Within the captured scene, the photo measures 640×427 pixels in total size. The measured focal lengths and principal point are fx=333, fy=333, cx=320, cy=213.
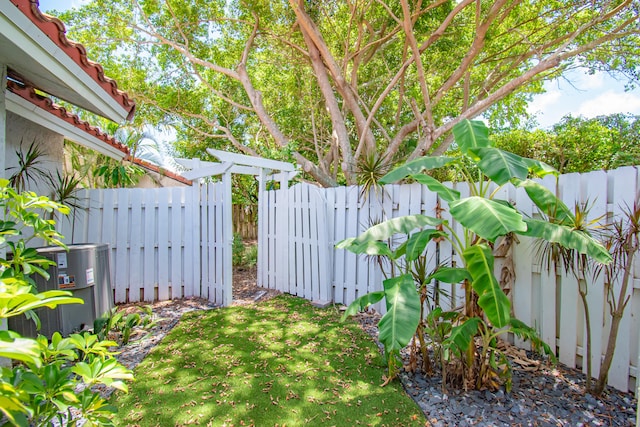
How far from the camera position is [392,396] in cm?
312

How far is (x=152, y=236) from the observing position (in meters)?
6.32

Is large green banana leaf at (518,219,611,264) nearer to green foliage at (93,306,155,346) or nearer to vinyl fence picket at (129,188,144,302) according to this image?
green foliage at (93,306,155,346)

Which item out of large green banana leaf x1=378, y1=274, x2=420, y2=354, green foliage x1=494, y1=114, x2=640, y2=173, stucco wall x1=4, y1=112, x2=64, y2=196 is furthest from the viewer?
green foliage x1=494, y1=114, x2=640, y2=173

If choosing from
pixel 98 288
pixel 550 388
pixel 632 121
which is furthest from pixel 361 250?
pixel 632 121

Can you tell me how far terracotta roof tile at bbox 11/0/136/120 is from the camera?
2.60 metres

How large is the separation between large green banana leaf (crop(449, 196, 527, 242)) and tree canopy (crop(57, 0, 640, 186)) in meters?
4.73

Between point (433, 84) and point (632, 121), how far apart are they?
25.7 feet

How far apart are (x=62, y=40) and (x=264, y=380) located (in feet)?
12.1

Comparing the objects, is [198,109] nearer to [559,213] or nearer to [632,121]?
[559,213]

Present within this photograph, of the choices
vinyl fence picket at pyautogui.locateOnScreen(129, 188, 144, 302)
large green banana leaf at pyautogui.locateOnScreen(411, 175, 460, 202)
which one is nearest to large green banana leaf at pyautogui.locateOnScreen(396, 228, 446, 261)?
large green banana leaf at pyautogui.locateOnScreen(411, 175, 460, 202)

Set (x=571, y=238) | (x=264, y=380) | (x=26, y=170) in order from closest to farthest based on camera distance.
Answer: (x=571, y=238)
(x=264, y=380)
(x=26, y=170)

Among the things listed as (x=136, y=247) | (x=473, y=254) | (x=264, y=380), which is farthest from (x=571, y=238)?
(x=136, y=247)

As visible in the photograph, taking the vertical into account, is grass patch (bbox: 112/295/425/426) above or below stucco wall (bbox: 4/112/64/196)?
below

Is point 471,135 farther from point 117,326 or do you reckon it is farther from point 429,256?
point 117,326
